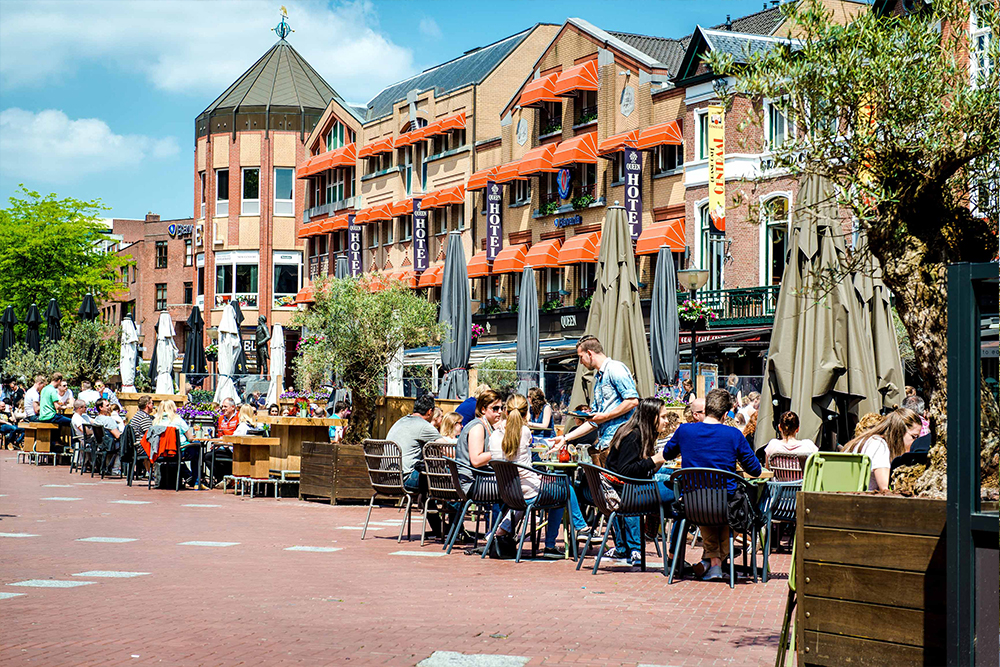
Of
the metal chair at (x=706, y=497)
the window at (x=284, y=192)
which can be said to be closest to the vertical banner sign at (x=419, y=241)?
the window at (x=284, y=192)

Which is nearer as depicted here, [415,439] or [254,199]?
[415,439]

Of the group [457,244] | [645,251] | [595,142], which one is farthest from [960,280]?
[595,142]

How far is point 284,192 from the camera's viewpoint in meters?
61.9

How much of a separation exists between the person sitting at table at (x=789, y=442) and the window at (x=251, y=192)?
170 feet

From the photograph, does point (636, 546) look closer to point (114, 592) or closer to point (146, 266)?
point (114, 592)

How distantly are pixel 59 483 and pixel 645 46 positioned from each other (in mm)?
28330

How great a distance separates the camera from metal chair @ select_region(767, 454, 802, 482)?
1147 centimetres

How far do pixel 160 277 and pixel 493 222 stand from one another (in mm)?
35881

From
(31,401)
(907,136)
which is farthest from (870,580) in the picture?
(31,401)

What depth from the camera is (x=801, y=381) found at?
42.3 ft

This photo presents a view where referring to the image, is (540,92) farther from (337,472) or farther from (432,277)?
(337,472)

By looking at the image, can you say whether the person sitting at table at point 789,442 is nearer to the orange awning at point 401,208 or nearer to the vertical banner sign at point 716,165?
the vertical banner sign at point 716,165

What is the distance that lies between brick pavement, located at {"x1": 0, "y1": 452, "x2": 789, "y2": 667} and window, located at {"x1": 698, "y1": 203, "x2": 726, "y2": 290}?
74.5ft

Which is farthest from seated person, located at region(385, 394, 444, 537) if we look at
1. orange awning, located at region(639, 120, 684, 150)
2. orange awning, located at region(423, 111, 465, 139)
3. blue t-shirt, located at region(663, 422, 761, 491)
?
orange awning, located at region(423, 111, 465, 139)
